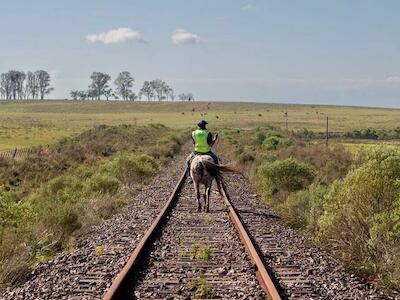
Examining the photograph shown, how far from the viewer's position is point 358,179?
10.9m

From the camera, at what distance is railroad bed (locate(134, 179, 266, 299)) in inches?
328

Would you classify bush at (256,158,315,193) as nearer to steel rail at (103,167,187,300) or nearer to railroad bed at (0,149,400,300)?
railroad bed at (0,149,400,300)

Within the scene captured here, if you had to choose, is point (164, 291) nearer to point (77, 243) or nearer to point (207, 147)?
point (77, 243)

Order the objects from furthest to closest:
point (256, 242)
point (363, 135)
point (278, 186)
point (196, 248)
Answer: point (363, 135), point (278, 186), point (256, 242), point (196, 248)

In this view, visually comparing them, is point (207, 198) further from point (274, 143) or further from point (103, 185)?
point (274, 143)

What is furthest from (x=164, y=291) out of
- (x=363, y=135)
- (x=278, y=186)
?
(x=363, y=135)

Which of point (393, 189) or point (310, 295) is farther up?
point (393, 189)

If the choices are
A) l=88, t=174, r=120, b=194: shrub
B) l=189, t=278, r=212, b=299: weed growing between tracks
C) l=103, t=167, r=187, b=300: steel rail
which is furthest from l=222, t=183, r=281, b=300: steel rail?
l=88, t=174, r=120, b=194: shrub

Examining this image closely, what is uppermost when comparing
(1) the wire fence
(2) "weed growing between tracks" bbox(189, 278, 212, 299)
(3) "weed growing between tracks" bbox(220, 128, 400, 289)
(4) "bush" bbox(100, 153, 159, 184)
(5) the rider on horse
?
(5) the rider on horse

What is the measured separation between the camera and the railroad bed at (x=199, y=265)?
8.34 meters

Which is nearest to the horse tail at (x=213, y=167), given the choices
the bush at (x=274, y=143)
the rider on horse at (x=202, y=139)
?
the rider on horse at (x=202, y=139)

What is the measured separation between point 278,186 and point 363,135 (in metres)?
67.1

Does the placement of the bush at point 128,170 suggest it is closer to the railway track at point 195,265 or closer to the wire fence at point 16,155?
the railway track at point 195,265

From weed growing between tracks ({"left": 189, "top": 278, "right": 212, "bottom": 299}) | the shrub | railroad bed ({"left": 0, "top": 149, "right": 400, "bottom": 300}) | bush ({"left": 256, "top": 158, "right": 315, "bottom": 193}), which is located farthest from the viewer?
the shrub
